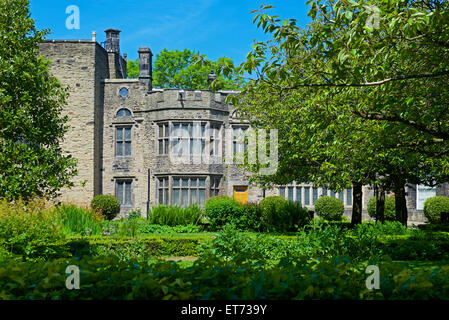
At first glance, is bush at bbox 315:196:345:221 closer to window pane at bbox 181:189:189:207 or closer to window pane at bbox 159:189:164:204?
window pane at bbox 181:189:189:207

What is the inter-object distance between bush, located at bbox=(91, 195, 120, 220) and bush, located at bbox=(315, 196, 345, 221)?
39.2 ft

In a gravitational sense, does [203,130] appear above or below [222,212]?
above

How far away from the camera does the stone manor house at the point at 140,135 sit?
26391 mm

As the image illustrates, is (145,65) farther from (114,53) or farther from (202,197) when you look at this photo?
(202,197)

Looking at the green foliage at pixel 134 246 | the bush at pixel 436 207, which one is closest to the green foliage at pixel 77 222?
the green foliage at pixel 134 246

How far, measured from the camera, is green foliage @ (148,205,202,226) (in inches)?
731

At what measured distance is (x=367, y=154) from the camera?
10398 mm

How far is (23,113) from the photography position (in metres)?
14.0

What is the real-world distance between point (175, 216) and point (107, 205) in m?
7.62

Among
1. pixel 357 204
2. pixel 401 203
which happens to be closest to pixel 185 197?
pixel 357 204

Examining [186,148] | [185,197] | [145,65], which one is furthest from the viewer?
[145,65]
